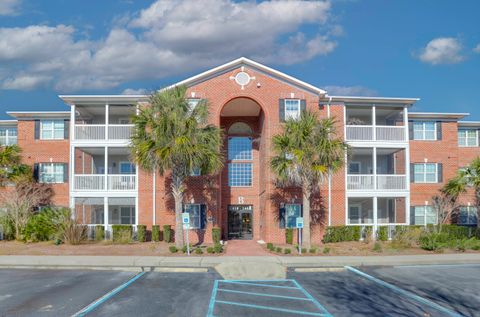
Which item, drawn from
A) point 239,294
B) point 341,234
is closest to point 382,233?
point 341,234

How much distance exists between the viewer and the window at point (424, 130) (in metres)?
30.5

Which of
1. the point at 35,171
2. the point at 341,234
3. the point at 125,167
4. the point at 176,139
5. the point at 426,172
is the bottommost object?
the point at 341,234

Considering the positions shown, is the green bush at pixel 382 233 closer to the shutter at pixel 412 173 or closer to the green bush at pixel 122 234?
the shutter at pixel 412 173

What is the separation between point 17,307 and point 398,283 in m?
11.4

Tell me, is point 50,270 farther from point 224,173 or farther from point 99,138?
point 224,173

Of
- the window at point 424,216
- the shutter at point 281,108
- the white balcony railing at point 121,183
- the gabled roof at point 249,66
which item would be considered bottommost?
the window at point 424,216

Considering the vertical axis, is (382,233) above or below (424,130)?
below

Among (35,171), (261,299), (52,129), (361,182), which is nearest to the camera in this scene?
(261,299)

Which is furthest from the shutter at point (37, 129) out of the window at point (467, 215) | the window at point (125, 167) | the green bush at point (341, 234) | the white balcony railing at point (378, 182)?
the window at point (467, 215)

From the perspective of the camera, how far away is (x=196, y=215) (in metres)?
26.9

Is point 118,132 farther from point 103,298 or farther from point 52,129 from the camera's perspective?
point 103,298

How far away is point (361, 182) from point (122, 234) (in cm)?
1455

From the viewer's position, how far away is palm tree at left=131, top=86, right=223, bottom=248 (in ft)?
71.9

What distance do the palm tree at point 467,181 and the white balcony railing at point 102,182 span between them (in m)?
19.6
